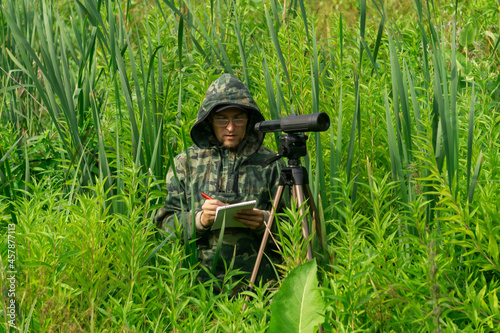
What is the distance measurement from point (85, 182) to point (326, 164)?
1308mm

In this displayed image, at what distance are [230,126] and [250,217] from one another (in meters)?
0.49

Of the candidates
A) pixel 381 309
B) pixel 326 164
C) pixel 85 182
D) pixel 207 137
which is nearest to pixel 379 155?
pixel 326 164

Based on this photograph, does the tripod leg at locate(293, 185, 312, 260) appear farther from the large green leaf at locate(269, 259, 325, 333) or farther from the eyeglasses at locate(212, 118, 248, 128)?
the eyeglasses at locate(212, 118, 248, 128)

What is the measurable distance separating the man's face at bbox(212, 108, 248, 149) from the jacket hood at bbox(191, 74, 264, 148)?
4 centimetres

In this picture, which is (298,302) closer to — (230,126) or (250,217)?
(250,217)

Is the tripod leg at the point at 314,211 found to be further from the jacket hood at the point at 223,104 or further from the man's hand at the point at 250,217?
the jacket hood at the point at 223,104

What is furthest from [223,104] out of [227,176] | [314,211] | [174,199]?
[314,211]

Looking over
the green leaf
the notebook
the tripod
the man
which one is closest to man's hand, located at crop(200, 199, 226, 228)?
the notebook

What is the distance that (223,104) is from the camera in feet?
8.36

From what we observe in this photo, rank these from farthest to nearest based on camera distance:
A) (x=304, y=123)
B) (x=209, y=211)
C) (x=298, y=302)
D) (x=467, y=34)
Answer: (x=467, y=34)
(x=209, y=211)
(x=304, y=123)
(x=298, y=302)

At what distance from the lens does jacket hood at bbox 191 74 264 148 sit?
255cm

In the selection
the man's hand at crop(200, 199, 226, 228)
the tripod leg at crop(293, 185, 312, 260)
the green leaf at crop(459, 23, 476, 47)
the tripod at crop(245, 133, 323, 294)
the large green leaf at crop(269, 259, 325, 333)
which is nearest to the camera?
the large green leaf at crop(269, 259, 325, 333)

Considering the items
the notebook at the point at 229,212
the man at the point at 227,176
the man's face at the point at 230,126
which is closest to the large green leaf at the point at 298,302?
the notebook at the point at 229,212

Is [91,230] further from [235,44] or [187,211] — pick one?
[235,44]
